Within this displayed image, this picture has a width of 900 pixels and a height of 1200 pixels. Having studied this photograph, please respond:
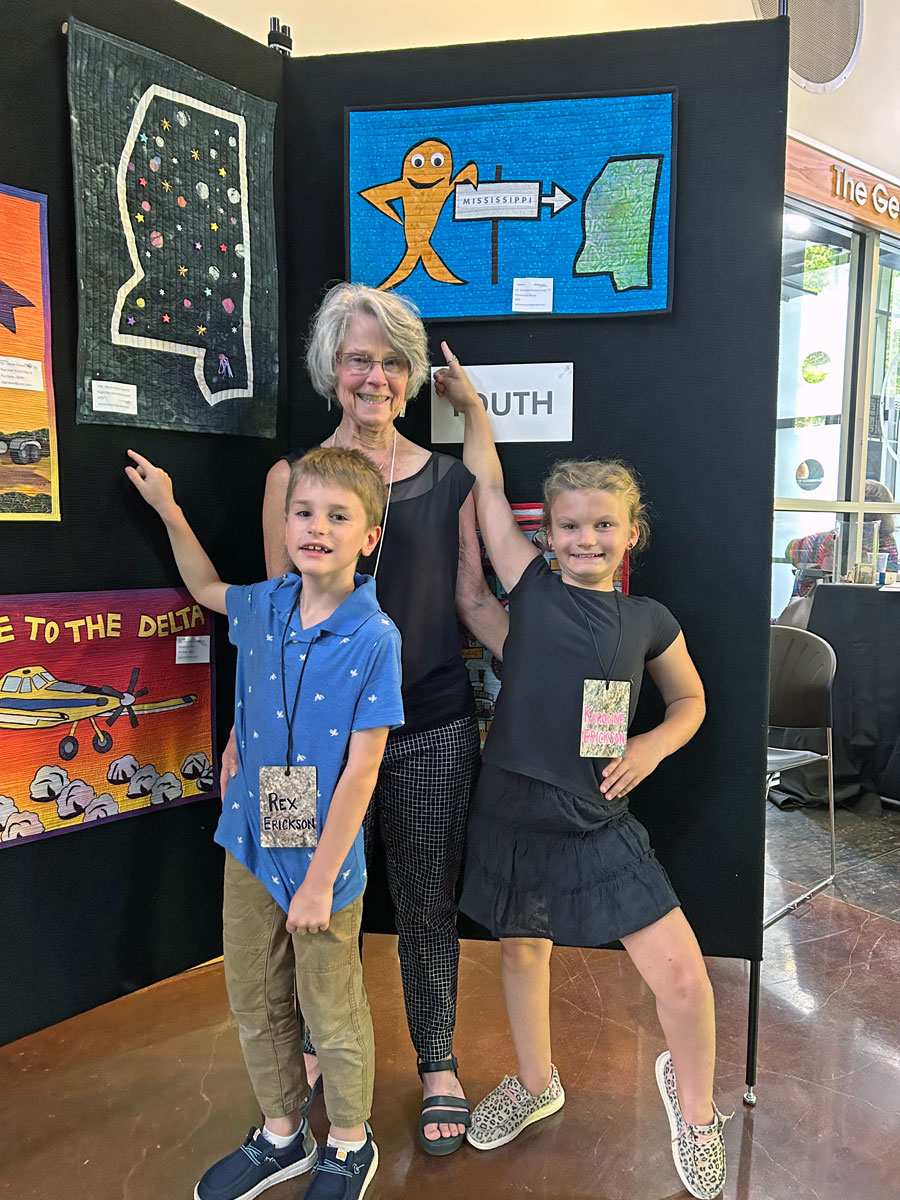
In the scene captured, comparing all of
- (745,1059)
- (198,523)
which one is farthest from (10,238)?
(745,1059)

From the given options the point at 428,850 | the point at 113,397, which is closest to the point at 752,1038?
the point at 428,850

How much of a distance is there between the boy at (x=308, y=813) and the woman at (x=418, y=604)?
0.43 feet

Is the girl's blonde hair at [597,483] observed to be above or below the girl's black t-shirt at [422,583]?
above

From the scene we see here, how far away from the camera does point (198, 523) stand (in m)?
1.72

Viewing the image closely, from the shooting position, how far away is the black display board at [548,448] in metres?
1.57

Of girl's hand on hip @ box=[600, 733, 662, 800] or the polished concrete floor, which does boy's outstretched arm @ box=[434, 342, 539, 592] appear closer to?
girl's hand on hip @ box=[600, 733, 662, 800]

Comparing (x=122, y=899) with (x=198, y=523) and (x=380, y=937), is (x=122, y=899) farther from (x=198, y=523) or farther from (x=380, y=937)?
(x=380, y=937)

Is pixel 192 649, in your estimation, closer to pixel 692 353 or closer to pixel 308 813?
pixel 308 813

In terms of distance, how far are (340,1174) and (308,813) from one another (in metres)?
0.66

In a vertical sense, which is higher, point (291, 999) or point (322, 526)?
point (322, 526)

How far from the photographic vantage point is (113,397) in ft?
5.14

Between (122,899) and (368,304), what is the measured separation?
1.24 m

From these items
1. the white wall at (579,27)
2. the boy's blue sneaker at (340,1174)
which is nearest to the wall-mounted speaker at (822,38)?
the white wall at (579,27)

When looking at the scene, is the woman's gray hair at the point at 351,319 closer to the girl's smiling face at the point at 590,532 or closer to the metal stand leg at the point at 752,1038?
the girl's smiling face at the point at 590,532
